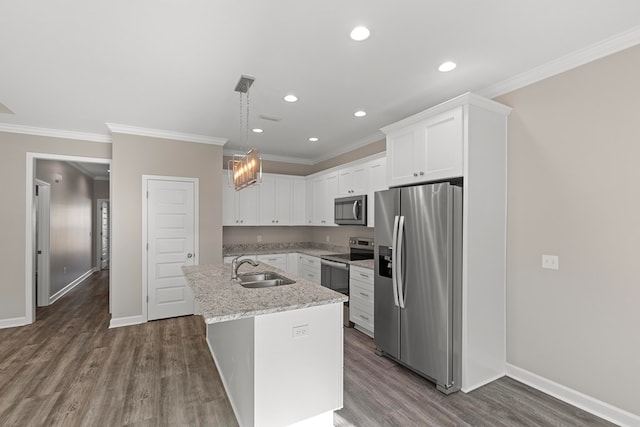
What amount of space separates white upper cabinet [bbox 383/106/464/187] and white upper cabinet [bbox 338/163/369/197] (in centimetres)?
107

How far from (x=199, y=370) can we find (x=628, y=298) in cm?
360

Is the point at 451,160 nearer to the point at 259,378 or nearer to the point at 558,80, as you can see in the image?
the point at 558,80

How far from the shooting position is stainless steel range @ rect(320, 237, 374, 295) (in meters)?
4.29

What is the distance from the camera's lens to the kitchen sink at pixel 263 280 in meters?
2.73

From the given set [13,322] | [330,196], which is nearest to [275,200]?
[330,196]

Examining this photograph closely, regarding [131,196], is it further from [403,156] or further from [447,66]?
[447,66]

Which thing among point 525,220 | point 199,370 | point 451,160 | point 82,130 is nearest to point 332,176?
point 451,160

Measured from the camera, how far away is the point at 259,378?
1.91 meters

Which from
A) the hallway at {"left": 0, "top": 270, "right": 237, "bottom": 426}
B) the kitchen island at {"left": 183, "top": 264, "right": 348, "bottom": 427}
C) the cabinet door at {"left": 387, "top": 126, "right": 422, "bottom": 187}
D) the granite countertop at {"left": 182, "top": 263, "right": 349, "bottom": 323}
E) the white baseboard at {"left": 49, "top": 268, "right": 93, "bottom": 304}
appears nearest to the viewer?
the granite countertop at {"left": 182, "top": 263, "right": 349, "bottom": 323}

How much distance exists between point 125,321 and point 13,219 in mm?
2093

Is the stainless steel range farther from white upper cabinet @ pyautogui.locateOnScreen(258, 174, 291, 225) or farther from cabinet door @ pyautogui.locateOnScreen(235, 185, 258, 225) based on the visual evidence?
cabinet door @ pyautogui.locateOnScreen(235, 185, 258, 225)

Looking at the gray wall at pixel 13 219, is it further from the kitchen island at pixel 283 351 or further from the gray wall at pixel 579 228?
the gray wall at pixel 579 228

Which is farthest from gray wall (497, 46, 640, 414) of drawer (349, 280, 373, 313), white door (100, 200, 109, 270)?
white door (100, 200, 109, 270)

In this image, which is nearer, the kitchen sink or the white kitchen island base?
the white kitchen island base
